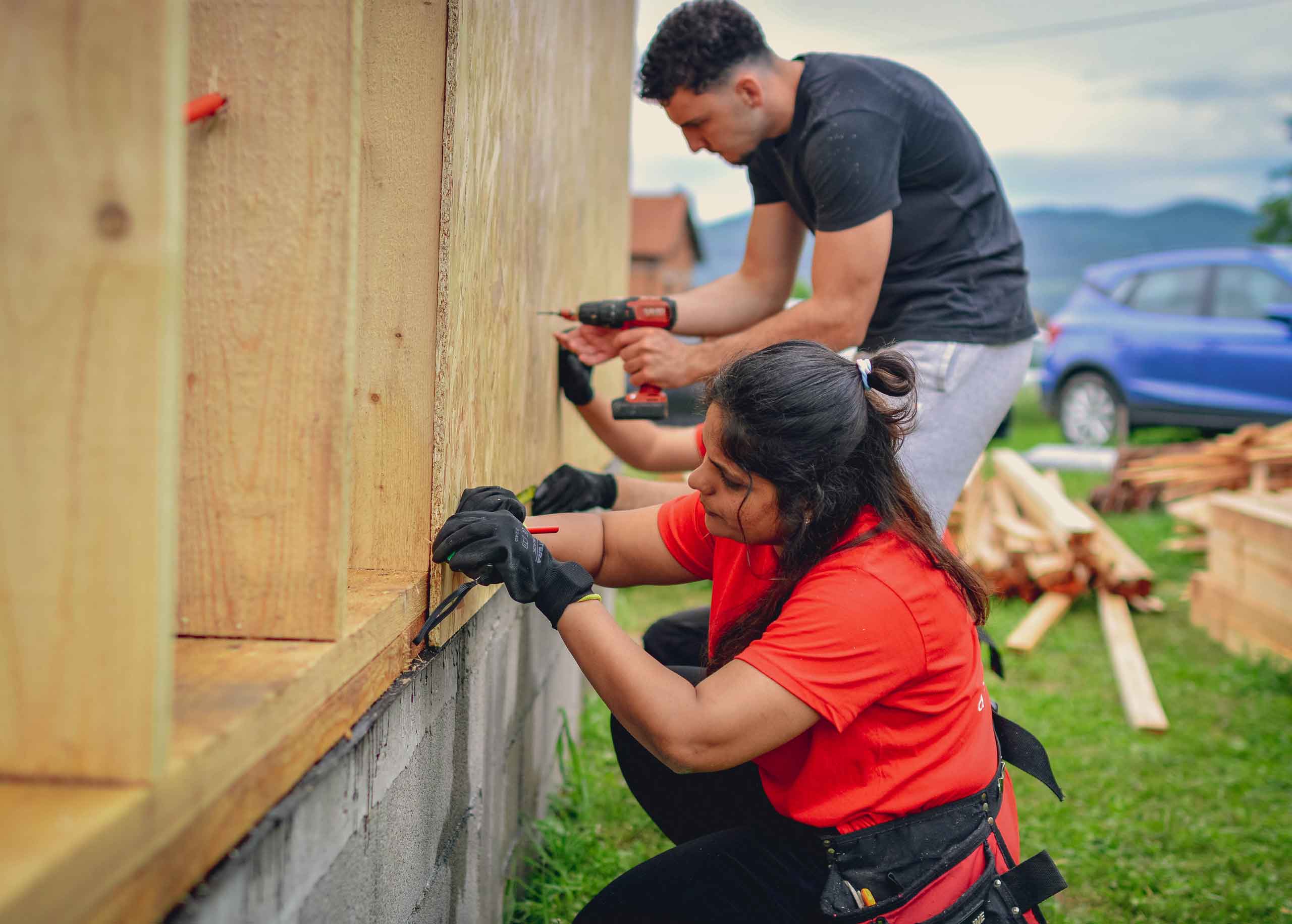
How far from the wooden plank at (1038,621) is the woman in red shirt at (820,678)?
12.0 feet

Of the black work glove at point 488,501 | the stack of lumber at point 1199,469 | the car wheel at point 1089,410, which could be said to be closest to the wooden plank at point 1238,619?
the stack of lumber at point 1199,469

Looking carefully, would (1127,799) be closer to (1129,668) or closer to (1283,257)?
(1129,668)

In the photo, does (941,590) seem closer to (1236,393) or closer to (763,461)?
(763,461)

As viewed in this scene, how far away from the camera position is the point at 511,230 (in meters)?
2.26

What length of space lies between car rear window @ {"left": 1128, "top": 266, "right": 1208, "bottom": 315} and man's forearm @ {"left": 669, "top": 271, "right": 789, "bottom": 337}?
813cm

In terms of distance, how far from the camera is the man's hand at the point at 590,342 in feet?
9.31

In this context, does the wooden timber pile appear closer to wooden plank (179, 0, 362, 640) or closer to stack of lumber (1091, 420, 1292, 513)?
stack of lumber (1091, 420, 1292, 513)

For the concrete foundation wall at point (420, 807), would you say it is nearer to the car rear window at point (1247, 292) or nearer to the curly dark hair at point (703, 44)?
the curly dark hair at point (703, 44)

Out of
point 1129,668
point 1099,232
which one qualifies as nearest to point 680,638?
point 1129,668

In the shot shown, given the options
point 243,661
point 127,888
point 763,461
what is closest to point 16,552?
point 127,888

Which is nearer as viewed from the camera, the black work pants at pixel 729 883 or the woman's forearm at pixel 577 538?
the black work pants at pixel 729 883

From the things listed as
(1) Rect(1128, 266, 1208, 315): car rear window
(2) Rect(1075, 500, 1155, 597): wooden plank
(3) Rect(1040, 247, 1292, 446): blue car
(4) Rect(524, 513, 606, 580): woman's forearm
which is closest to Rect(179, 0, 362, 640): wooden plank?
(4) Rect(524, 513, 606, 580): woman's forearm

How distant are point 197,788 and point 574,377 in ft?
6.91

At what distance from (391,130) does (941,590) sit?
1214mm
